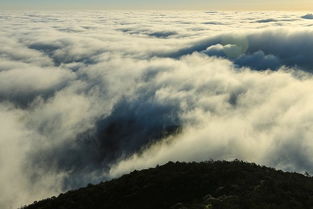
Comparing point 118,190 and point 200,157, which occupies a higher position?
point 118,190

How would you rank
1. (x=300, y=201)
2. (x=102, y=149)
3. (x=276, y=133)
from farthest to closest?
(x=102, y=149) → (x=276, y=133) → (x=300, y=201)

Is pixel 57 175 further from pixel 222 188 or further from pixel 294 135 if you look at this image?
pixel 222 188

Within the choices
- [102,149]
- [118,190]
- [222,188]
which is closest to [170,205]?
[222,188]

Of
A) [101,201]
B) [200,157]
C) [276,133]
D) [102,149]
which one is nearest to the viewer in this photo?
[101,201]

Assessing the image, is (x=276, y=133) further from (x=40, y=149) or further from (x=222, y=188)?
(x=222, y=188)

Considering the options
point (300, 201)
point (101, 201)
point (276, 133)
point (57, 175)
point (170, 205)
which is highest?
point (300, 201)

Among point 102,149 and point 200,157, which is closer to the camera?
point 200,157

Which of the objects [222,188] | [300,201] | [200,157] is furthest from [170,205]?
[200,157]
